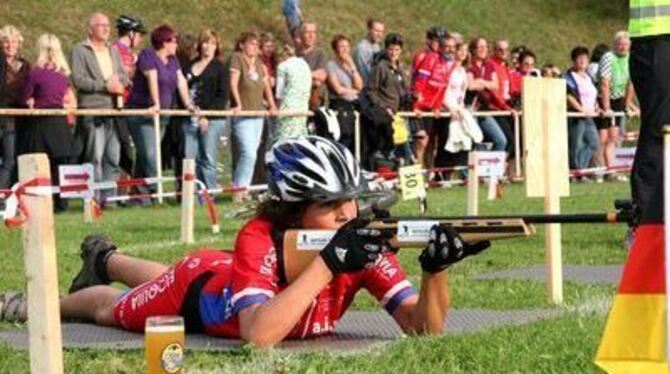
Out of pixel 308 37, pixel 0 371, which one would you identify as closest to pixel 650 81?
pixel 0 371

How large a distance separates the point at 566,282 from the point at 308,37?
475 inches

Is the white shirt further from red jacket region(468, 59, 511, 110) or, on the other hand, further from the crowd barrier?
red jacket region(468, 59, 511, 110)

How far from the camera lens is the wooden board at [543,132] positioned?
986 cm

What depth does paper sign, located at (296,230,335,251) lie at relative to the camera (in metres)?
7.50

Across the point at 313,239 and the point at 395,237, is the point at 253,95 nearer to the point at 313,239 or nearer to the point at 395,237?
the point at 313,239

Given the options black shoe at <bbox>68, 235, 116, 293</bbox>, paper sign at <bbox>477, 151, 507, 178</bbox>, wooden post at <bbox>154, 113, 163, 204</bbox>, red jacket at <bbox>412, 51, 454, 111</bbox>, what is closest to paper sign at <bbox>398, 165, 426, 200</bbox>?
paper sign at <bbox>477, 151, 507, 178</bbox>

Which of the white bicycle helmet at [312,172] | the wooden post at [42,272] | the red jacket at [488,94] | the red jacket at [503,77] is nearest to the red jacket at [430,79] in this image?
the red jacket at [488,94]

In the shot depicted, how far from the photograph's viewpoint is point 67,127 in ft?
64.2

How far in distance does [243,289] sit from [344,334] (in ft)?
3.03

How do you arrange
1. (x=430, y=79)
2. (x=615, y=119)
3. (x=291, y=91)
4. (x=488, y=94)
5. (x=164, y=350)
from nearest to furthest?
1. (x=164, y=350)
2. (x=291, y=91)
3. (x=430, y=79)
4. (x=488, y=94)
5. (x=615, y=119)

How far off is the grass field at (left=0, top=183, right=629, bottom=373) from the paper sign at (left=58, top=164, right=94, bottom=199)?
1.10ft

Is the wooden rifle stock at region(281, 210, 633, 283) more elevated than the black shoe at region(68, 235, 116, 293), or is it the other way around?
the wooden rifle stock at region(281, 210, 633, 283)

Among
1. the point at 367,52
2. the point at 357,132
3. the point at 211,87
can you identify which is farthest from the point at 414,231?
the point at 367,52

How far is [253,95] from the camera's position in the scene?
21984 millimetres
